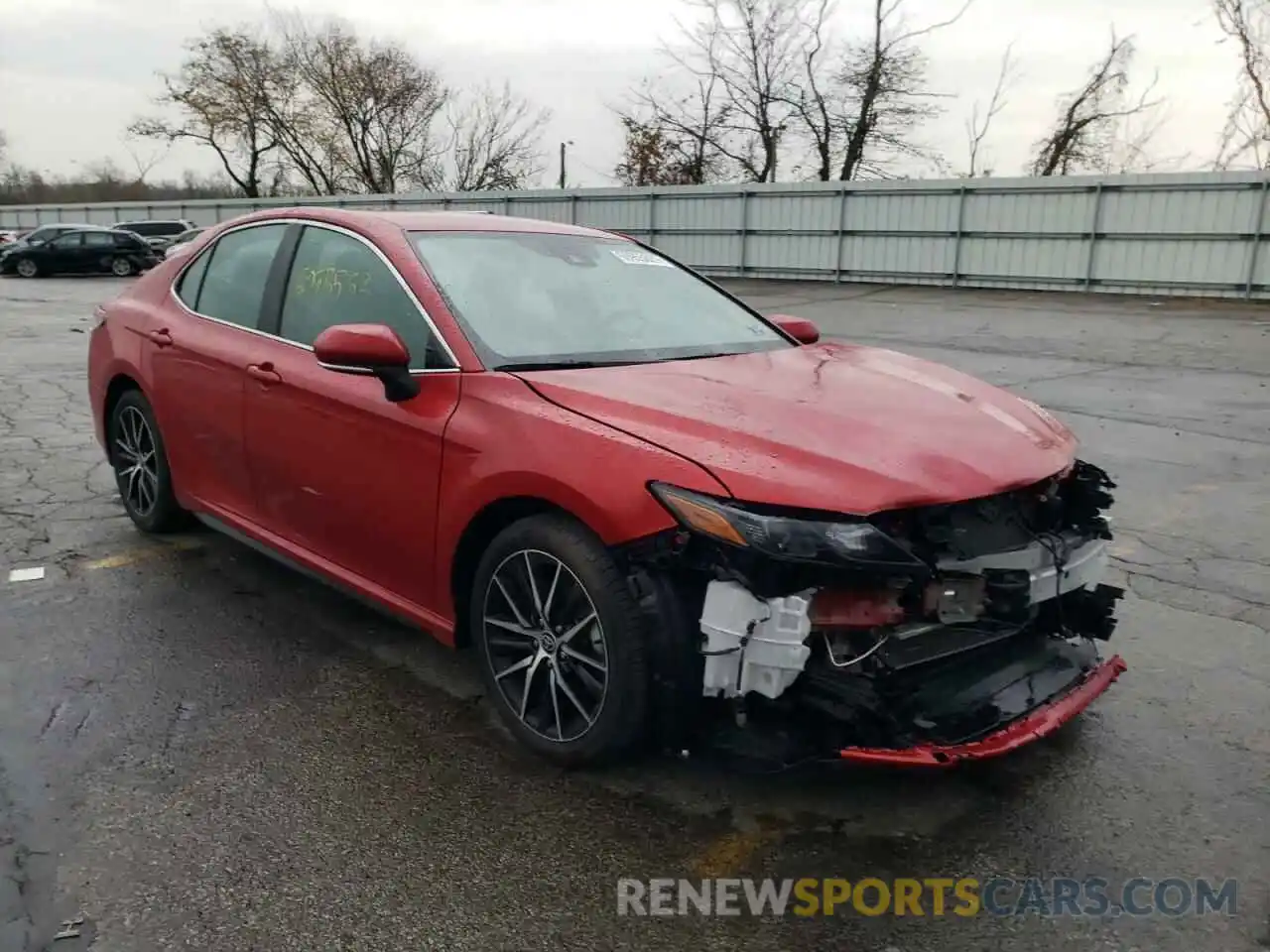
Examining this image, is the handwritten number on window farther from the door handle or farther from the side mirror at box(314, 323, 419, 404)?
the side mirror at box(314, 323, 419, 404)

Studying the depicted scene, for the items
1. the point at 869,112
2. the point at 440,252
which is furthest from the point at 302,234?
the point at 869,112

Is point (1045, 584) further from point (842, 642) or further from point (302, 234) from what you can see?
point (302, 234)

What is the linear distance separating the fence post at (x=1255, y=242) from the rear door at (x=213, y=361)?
18487mm

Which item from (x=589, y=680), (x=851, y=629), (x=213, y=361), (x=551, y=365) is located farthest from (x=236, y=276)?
(x=851, y=629)

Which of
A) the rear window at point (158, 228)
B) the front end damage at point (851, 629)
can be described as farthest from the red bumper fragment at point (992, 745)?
the rear window at point (158, 228)

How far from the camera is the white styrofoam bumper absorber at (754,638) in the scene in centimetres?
249

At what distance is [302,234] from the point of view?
4.14m

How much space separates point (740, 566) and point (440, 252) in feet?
5.95

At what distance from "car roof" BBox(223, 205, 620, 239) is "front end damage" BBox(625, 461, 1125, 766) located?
A: 1.81m

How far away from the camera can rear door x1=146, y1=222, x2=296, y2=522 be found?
13.7ft

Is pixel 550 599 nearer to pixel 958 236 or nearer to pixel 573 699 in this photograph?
pixel 573 699

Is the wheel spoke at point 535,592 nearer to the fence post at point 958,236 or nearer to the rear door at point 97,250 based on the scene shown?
the fence post at point 958,236

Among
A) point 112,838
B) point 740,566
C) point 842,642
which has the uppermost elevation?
point 740,566

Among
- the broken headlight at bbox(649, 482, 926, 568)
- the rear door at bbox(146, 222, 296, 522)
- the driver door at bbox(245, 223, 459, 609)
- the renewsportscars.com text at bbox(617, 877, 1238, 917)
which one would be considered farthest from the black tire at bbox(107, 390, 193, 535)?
the renewsportscars.com text at bbox(617, 877, 1238, 917)
